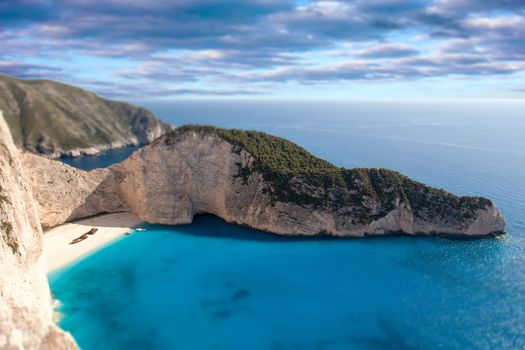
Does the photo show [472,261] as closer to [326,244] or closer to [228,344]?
[326,244]

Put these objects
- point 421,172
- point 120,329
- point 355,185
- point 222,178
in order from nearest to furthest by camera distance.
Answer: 1. point 120,329
2. point 355,185
3. point 222,178
4. point 421,172

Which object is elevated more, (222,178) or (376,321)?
(222,178)

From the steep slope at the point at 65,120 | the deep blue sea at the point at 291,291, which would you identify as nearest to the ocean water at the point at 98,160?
the steep slope at the point at 65,120

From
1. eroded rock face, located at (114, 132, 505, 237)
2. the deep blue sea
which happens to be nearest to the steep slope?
eroded rock face, located at (114, 132, 505, 237)

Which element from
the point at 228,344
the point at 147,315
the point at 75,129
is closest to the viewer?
the point at 228,344

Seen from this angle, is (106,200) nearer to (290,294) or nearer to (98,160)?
Result: (290,294)

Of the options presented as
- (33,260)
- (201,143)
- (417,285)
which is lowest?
(417,285)

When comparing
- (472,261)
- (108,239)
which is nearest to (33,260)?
(108,239)
